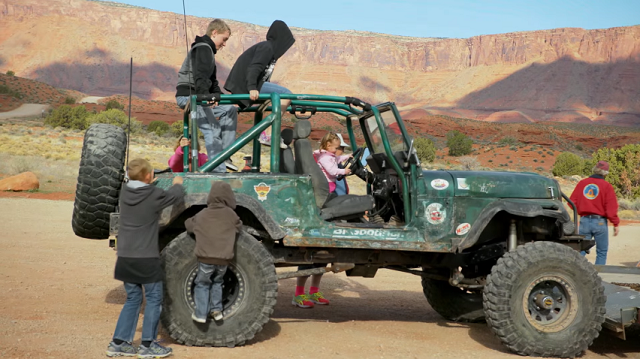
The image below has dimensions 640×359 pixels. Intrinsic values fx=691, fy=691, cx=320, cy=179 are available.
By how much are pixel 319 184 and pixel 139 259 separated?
1.90 m

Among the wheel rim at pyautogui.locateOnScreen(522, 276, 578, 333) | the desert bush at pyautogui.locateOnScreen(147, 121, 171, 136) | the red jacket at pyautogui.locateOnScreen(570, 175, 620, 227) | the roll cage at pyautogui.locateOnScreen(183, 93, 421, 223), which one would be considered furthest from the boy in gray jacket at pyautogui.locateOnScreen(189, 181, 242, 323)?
the desert bush at pyautogui.locateOnScreen(147, 121, 171, 136)

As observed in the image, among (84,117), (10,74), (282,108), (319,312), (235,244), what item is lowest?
(319,312)

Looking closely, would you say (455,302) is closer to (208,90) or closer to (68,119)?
(208,90)

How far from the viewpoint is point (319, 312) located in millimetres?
8227

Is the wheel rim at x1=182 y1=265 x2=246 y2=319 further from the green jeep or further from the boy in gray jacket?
the boy in gray jacket

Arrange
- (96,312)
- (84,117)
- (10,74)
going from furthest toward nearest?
(10,74) < (84,117) < (96,312)

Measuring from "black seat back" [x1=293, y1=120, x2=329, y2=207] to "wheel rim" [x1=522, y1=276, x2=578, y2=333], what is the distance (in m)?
2.12

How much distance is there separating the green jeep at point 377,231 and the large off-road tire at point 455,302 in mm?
806

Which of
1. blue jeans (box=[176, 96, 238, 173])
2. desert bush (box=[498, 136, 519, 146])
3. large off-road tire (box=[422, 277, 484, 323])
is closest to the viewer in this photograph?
blue jeans (box=[176, 96, 238, 173])

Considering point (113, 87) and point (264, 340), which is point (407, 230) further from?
point (113, 87)

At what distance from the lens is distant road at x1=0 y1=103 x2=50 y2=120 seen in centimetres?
7125

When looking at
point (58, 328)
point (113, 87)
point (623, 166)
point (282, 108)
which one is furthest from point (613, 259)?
point (113, 87)

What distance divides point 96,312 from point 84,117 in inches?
2305

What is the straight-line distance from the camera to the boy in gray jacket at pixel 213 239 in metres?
5.89
